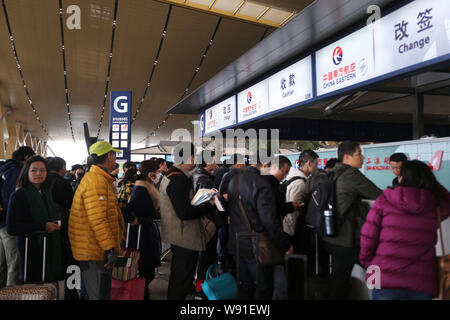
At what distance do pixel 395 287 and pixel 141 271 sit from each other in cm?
258

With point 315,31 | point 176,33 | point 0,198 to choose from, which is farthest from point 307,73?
point 176,33

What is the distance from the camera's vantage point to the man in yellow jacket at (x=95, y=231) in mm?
2697

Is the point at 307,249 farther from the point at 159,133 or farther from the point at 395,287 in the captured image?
the point at 159,133

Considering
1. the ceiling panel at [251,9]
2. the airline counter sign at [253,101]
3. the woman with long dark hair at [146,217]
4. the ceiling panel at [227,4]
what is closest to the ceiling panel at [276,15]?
the ceiling panel at [251,9]

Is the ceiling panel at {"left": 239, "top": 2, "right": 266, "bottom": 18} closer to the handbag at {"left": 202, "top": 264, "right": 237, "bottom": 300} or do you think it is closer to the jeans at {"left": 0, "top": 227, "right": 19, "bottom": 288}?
the handbag at {"left": 202, "top": 264, "right": 237, "bottom": 300}

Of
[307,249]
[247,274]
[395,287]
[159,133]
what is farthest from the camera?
[159,133]

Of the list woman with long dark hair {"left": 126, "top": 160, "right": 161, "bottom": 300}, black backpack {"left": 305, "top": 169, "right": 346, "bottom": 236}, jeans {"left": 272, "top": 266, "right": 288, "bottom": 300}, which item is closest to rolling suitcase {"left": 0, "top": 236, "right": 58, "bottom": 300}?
woman with long dark hair {"left": 126, "top": 160, "right": 161, "bottom": 300}

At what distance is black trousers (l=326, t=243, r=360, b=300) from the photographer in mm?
2680

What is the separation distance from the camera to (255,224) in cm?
274

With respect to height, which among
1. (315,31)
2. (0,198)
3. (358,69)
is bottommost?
(0,198)

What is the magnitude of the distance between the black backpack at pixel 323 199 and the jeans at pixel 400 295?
61 cm

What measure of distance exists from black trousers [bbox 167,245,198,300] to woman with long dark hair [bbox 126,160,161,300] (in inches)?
23.5

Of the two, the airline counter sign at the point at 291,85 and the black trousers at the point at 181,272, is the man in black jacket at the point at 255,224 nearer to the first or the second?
the black trousers at the point at 181,272

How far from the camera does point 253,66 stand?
5.77m
